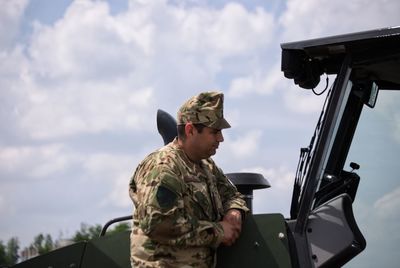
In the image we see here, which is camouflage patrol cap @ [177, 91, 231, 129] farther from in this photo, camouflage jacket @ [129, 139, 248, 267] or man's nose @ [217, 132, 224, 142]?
camouflage jacket @ [129, 139, 248, 267]

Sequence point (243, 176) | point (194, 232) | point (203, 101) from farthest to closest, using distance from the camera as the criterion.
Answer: point (243, 176)
point (203, 101)
point (194, 232)

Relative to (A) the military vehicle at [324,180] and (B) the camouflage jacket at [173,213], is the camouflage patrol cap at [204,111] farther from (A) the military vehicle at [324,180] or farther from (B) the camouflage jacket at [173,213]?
(A) the military vehicle at [324,180]

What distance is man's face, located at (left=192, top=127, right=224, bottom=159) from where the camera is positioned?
3967mm

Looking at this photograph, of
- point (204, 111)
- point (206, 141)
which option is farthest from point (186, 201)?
point (204, 111)

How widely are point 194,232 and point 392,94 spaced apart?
1365mm

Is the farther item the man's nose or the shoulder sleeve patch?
the man's nose

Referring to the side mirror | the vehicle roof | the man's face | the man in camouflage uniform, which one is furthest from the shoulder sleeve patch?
the vehicle roof

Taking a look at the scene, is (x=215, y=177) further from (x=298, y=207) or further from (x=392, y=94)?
(x=392, y=94)

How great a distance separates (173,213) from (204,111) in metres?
0.61

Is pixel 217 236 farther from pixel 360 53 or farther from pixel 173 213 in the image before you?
pixel 360 53

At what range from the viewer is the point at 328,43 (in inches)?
149

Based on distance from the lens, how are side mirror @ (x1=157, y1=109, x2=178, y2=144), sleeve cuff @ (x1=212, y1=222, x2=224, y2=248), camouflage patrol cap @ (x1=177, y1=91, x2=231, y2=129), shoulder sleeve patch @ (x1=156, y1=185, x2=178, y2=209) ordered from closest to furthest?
1. shoulder sleeve patch @ (x1=156, y1=185, x2=178, y2=209)
2. sleeve cuff @ (x1=212, y1=222, x2=224, y2=248)
3. camouflage patrol cap @ (x1=177, y1=91, x2=231, y2=129)
4. side mirror @ (x1=157, y1=109, x2=178, y2=144)

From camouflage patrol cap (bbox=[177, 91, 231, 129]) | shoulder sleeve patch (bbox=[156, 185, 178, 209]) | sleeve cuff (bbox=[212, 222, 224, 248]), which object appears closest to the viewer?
shoulder sleeve patch (bbox=[156, 185, 178, 209])

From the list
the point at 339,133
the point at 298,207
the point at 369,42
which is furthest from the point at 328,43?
the point at 298,207
